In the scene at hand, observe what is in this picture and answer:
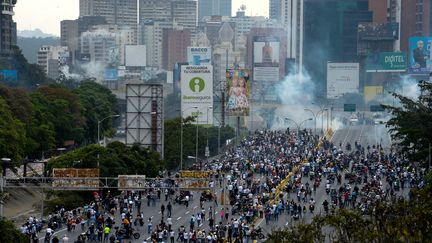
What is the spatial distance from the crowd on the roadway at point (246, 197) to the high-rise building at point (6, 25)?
74024 millimetres

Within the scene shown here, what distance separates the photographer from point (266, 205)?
61125mm

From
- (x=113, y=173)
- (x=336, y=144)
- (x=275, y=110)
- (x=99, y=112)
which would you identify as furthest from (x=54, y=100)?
(x=275, y=110)

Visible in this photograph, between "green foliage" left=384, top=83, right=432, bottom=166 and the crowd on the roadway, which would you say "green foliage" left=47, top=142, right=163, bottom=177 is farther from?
"green foliage" left=384, top=83, right=432, bottom=166

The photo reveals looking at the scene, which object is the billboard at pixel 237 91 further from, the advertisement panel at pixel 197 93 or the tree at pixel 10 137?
the tree at pixel 10 137

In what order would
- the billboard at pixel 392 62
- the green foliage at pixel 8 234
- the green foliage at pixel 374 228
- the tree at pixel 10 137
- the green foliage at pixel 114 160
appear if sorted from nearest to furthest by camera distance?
the green foliage at pixel 374 228 → the green foliage at pixel 8 234 → the green foliage at pixel 114 160 → the tree at pixel 10 137 → the billboard at pixel 392 62

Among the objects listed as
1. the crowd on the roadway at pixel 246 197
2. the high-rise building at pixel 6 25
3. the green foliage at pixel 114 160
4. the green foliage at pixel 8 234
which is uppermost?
the high-rise building at pixel 6 25

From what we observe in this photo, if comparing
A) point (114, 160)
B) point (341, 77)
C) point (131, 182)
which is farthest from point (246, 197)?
point (341, 77)

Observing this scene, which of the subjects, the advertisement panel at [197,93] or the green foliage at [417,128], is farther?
the advertisement panel at [197,93]

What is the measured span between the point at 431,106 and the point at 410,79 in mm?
107392

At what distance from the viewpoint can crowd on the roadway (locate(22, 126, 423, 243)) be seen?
173ft

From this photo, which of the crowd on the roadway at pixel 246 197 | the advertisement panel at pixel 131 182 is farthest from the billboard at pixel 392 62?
the advertisement panel at pixel 131 182

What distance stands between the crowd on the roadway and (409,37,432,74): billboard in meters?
81.0

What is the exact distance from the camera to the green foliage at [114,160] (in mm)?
68188

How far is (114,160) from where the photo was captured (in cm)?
6931
